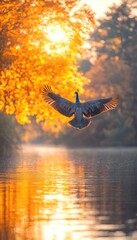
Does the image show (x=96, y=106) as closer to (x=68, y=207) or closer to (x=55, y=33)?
(x=68, y=207)

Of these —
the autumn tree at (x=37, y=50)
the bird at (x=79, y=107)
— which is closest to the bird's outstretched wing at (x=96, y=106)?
the bird at (x=79, y=107)

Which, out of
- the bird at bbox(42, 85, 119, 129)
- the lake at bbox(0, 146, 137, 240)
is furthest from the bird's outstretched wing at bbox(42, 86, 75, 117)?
the lake at bbox(0, 146, 137, 240)

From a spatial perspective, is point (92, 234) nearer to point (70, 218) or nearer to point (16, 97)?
point (70, 218)

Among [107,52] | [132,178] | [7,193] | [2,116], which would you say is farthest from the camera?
[107,52]

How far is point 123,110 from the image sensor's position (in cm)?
8556

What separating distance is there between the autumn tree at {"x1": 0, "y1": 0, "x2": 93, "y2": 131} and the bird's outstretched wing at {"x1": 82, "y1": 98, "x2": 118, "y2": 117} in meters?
14.5

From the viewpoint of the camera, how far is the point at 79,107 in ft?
94.9

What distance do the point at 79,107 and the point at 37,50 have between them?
1688 cm

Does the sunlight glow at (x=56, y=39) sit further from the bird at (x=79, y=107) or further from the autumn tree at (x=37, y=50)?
the bird at (x=79, y=107)

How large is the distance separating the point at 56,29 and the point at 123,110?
133 feet

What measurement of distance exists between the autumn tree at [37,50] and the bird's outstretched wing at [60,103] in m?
13.1

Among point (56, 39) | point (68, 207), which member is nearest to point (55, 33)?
point (56, 39)

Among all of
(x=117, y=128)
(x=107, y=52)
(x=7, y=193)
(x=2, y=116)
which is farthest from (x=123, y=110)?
(x=7, y=193)

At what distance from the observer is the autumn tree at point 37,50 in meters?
44.2
